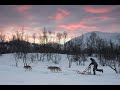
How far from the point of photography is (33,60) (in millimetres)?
15344

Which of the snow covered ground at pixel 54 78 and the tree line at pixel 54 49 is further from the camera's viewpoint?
the tree line at pixel 54 49

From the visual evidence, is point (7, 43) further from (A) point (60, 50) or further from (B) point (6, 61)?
(A) point (60, 50)

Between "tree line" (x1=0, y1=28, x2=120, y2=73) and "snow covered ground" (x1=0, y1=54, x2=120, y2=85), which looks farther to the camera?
"tree line" (x1=0, y1=28, x2=120, y2=73)

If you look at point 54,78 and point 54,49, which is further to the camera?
point 54,49

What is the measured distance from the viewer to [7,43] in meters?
16.5
